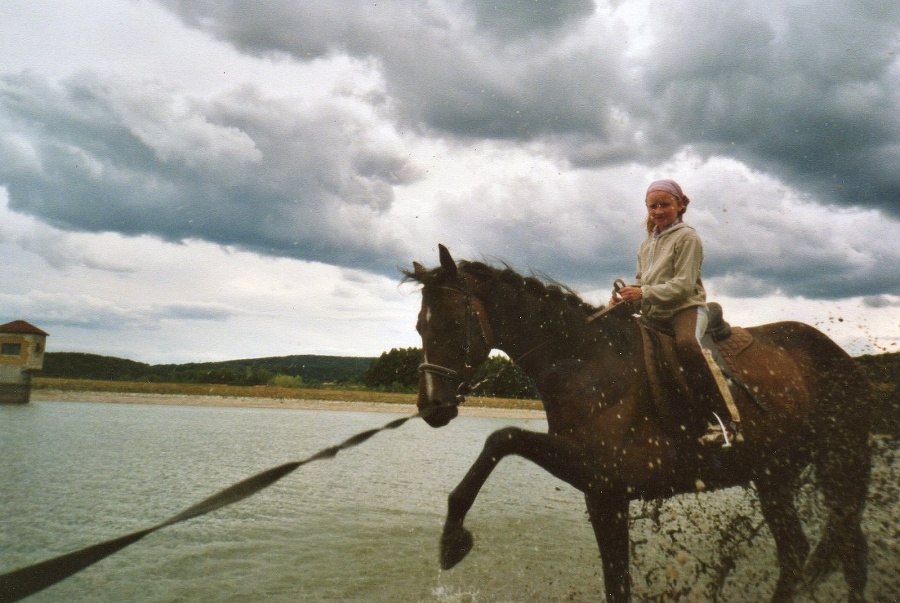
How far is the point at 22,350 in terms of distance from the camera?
40812 mm

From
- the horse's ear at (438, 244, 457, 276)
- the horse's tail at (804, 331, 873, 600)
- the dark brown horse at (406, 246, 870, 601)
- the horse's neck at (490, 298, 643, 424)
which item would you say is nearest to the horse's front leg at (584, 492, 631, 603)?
the dark brown horse at (406, 246, 870, 601)

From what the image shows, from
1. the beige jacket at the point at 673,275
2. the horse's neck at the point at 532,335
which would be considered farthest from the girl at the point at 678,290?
the horse's neck at the point at 532,335

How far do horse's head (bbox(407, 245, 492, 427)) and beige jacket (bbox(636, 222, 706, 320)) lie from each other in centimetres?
147

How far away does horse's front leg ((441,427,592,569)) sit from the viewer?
4004 millimetres

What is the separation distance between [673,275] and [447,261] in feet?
6.44

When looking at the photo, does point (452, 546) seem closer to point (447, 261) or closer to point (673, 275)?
point (447, 261)

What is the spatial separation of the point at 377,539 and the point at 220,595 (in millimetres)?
3119

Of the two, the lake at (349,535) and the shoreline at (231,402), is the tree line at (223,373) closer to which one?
the shoreline at (231,402)

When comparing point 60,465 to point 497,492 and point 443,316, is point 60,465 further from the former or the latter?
point 443,316

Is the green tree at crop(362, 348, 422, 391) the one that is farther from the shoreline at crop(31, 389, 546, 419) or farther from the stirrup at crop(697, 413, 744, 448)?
the stirrup at crop(697, 413, 744, 448)

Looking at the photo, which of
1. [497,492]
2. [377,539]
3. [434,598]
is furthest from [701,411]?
[497,492]

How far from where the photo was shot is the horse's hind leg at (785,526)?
5.38 m

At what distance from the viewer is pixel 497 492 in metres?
14.5

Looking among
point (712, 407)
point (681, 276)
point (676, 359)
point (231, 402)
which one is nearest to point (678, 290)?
point (681, 276)
